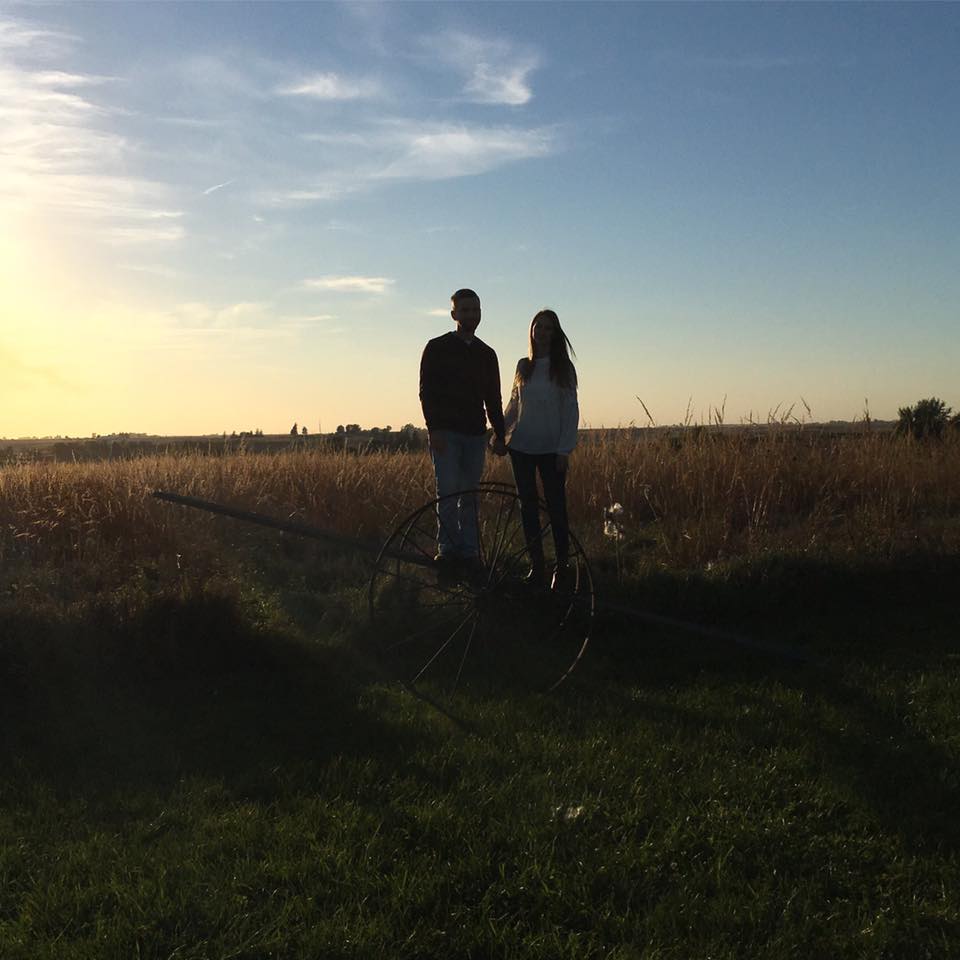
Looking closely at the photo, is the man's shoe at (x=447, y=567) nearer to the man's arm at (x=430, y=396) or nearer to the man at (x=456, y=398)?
the man at (x=456, y=398)

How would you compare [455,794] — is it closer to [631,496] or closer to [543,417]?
[543,417]

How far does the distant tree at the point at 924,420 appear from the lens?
1422cm

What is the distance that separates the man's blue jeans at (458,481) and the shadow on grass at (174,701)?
1089 millimetres

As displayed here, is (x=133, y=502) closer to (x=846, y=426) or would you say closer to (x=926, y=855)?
(x=926, y=855)

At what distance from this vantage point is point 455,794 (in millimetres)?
4281

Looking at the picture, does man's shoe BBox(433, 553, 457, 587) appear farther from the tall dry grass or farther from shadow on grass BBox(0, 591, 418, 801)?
the tall dry grass

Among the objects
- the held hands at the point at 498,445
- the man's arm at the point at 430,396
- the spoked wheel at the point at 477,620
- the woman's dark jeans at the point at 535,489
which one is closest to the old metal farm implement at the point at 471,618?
the spoked wheel at the point at 477,620

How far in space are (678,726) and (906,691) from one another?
1622mm

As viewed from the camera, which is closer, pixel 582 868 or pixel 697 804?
pixel 582 868

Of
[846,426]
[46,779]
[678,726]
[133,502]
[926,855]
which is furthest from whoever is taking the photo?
[846,426]

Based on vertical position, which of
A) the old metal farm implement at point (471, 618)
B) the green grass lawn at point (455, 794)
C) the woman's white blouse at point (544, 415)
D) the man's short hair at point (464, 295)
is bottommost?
the green grass lawn at point (455, 794)

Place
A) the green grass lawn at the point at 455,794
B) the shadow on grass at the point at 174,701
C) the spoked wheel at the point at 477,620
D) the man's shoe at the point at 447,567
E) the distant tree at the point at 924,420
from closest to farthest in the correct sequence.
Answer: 1. the green grass lawn at the point at 455,794
2. the shadow on grass at the point at 174,701
3. the spoked wheel at the point at 477,620
4. the man's shoe at the point at 447,567
5. the distant tree at the point at 924,420

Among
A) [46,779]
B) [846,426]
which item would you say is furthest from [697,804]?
[846,426]

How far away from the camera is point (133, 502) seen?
9.80 m
